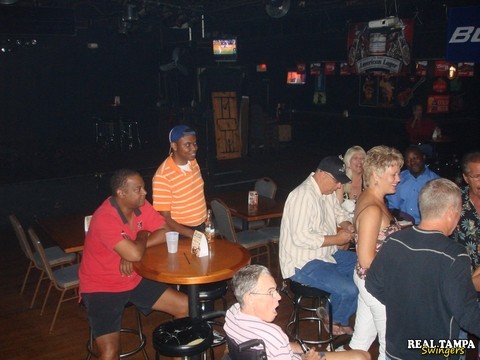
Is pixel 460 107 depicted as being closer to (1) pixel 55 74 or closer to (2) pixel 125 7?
(2) pixel 125 7

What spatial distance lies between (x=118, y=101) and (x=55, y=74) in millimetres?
1959

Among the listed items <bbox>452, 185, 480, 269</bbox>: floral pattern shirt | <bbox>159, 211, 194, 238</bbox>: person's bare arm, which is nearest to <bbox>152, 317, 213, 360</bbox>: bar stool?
<bbox>159, 211, 194, 238</bbox>: person's bare arm

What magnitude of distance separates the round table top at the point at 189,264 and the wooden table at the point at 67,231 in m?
1.06

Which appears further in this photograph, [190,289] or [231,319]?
[190,289]

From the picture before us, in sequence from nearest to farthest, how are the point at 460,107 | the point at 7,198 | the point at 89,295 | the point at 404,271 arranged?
the point at 404,271 → the point at 89,295 → the point at 7,198 → the point at 460,107

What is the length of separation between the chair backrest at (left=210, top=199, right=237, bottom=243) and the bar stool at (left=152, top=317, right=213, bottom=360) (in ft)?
5.42

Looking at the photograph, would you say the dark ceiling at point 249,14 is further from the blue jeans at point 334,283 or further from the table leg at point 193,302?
the blue jeans at point 334,283

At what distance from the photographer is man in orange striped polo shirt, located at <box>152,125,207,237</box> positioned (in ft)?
13.4

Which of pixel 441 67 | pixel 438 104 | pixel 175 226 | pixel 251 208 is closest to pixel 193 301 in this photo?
pixel 175 226

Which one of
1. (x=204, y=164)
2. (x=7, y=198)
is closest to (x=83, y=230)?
(x=7, y=198)

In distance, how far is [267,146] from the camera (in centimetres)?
1425

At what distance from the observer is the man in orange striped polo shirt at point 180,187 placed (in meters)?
4.08

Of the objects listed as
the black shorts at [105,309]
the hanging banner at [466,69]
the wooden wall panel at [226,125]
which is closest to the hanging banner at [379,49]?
the hanging banner at [466,69]

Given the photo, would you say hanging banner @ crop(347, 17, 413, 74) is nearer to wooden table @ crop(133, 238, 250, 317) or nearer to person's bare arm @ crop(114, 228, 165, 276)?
wooden table @ crop(133, 238, 250, 317)
